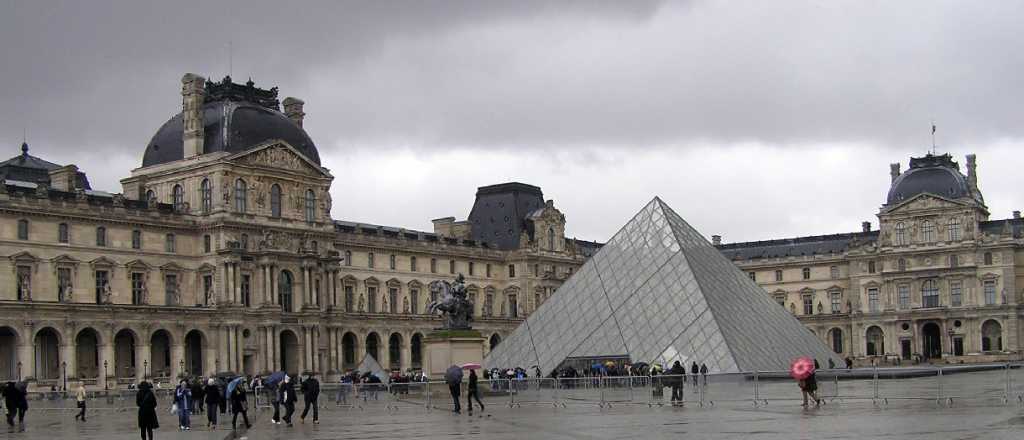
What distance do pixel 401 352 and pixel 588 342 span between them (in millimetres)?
30041

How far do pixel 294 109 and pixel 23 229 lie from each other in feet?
66.0

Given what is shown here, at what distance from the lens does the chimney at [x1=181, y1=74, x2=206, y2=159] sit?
67.1m

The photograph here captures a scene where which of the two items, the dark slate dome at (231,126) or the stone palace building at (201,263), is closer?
the stone palace building at (201,263)

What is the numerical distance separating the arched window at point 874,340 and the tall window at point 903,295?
8.30 feet

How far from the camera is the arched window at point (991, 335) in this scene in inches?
3541

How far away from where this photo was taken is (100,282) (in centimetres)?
6225

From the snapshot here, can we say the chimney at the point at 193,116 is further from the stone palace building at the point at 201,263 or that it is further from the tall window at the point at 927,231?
the tall window at the point at 927,231

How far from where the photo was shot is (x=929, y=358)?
93375 mm

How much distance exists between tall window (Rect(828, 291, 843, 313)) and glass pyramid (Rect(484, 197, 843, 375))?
44.3 metres

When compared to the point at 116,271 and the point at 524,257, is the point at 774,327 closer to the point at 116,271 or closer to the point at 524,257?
the point at 116,271

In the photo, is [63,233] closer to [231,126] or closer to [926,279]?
[231,126]

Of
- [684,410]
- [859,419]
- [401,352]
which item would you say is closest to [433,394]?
[684,410]

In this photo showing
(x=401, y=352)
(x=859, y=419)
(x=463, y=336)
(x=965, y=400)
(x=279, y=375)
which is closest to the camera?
(x=859, y=419)

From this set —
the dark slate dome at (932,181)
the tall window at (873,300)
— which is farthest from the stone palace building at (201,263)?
the dark slate dome at (932,181)
